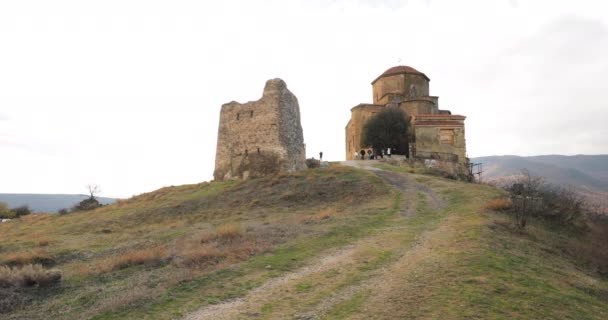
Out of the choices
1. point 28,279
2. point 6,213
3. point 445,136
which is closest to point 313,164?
point 445,136

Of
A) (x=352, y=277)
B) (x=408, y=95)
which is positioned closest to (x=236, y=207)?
(x=352, y=277)

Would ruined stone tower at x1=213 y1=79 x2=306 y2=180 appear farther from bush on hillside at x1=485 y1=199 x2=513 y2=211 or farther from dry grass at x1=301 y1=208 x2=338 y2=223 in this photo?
bush on hillside at x1=485 y1=199 x2=513 y2=211

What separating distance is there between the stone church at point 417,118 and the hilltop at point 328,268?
19.9m

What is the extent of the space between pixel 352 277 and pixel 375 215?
8.29 m

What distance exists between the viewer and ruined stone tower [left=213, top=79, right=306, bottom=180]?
88.7 feet

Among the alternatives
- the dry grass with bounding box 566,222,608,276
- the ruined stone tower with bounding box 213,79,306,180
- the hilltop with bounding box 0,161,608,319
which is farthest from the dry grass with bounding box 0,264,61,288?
the ruined stone tower with bounding box 213,79,306,180

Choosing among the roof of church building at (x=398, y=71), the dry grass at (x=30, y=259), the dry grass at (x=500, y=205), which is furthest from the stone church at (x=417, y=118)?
the dry grass at (x=30, y=259)

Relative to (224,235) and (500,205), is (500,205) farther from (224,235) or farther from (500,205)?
(224,235)

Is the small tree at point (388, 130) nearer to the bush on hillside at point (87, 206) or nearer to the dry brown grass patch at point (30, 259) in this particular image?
the bush on hillside at point (87, 206)

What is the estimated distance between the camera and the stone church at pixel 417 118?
39.2m

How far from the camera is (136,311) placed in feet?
23.6

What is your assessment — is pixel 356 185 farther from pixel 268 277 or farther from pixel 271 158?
pixel 268 277

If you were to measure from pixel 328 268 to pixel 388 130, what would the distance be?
34480 millimetres

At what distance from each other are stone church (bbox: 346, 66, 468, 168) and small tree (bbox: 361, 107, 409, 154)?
26.1 inches
